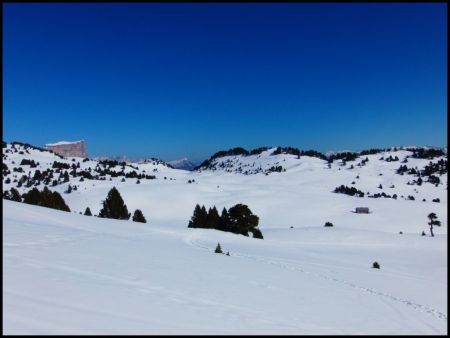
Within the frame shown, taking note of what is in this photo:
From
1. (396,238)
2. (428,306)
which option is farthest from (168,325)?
(396,238)

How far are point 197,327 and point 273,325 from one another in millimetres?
2405

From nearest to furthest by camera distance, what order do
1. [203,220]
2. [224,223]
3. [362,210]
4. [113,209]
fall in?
[224,223] → [203,220] → [113,209] → [362,210]

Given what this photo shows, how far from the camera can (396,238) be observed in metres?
63.7

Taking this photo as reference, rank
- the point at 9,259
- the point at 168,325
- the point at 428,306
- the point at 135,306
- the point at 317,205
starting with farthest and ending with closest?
the point at 317,205 → the point at 428,306 → the point at 9,259 → the point at 135,306 → the point at 168,325

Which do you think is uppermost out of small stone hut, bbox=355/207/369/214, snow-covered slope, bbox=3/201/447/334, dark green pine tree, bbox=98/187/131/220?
small stone hut, bbox=355/207/369/214

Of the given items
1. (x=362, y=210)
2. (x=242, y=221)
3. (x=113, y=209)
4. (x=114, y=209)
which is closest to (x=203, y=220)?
(x=242, y=221)

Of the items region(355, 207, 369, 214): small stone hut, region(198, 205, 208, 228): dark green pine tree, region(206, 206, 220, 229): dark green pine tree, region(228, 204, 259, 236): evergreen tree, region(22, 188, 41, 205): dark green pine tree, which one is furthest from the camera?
region(355, 207, 369, 214): small stone hut

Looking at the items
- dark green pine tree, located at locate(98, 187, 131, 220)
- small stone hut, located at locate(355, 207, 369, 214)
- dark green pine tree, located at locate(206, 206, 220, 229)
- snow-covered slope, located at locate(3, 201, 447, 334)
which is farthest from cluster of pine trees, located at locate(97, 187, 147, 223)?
small stone hut, located at locate(355, 207, 369, 214)

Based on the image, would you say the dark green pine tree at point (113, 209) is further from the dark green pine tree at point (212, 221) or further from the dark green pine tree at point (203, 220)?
the dark green pine tree at point (212, 221)

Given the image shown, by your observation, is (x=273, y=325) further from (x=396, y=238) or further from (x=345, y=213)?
(x=345, y=213)

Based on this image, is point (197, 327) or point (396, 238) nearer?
point (197, 327)

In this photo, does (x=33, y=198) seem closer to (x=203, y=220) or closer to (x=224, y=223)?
(x=203, y=220)

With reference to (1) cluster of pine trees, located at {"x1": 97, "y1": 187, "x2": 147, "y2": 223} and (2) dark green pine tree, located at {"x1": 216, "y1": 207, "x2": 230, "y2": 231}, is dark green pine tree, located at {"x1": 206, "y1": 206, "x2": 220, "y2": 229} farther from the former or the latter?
(1) cluster of pine trees, located at {"x1": 97, "y1": 187, "x2": 147, "y2": 223}

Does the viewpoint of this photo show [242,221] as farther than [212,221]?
No
